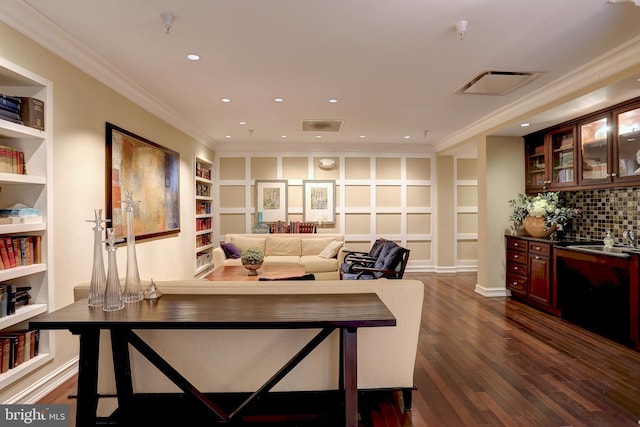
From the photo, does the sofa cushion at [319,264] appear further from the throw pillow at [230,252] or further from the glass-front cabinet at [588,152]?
the glass-front cabinet at [588,152]

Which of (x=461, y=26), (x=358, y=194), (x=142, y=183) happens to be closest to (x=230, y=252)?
(x=142, y=183)

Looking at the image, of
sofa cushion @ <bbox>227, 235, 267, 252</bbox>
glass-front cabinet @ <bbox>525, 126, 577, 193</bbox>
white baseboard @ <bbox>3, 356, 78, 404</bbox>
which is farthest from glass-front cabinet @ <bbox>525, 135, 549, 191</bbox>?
white baseboard @ <bbox>3, 356, 78, 404</bbox>

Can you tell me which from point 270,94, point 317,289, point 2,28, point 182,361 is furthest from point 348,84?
point 182,361

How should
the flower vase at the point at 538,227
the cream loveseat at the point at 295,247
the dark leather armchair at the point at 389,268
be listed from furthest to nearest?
the cream loveseat at the point at 295,247 < the flower vase at the point at 538,227 < the dark leather armchair at the point at 389,268

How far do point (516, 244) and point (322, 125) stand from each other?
336cm

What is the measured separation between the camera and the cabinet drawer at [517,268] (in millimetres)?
4672

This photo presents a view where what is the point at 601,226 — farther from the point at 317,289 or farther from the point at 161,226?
the point at 161,226

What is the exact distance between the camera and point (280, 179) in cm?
703

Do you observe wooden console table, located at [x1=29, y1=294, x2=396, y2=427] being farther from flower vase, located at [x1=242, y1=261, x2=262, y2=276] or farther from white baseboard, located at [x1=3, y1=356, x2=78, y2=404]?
flower vase, located at [x1=242, y1=261, x2=262, y2=276]

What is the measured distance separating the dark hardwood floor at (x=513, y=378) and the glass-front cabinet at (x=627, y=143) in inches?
67.5

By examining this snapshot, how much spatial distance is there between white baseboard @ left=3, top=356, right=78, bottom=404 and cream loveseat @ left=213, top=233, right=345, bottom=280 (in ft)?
10.6

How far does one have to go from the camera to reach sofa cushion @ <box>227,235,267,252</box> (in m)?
6.10

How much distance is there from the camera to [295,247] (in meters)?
6.20

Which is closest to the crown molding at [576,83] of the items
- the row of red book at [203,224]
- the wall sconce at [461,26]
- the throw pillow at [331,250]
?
the wall sconce at [461,26]
